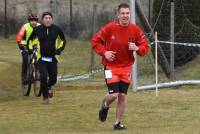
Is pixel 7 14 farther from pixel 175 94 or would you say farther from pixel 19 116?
pixel 19 116

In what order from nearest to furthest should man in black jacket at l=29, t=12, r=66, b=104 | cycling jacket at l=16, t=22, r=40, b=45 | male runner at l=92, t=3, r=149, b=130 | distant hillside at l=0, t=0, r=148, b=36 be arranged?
male runner at l=92, t=3, r=149, b=130, man in black jacket at l=29, t=12, r=66, b=104, cycling jacket at l=16, t=22, r=40, b=45, distant hillside at l=0, t=0, r=148, b=36

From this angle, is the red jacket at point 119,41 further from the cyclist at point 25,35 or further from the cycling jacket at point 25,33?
the cycling jacket at point 25,33

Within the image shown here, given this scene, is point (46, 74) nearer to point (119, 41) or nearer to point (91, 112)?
point (91, 112)

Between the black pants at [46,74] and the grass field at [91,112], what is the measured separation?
382 millimetres

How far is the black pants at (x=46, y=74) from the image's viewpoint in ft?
47.9

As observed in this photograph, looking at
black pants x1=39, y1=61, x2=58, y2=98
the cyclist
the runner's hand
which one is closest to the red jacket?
the runner's hand

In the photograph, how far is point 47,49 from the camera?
14.6 meters

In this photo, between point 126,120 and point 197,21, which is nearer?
point 126,120

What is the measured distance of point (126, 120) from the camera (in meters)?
12.1

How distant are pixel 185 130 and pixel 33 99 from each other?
611 centimetres

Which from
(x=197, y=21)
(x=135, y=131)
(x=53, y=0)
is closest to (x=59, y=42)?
(x=135, y=131)

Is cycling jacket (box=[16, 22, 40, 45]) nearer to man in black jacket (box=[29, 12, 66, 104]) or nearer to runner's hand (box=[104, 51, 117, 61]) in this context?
man in black jacket (box=[29, 12, 66, 104])

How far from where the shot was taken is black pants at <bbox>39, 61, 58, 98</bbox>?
14609mm

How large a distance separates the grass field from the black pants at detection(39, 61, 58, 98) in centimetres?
38
